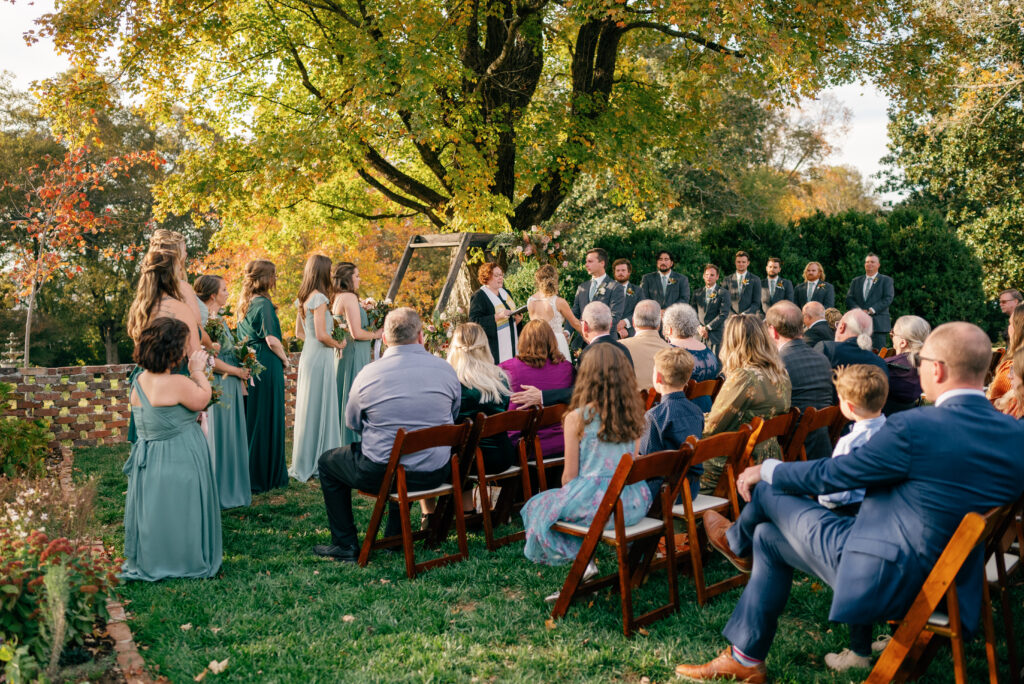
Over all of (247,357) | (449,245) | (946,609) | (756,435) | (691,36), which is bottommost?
(946,609)

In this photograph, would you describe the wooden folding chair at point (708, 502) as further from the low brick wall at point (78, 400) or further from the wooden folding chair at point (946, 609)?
the low brick wall at point (78, 400)

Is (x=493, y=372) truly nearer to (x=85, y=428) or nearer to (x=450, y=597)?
(x=450, y=597)

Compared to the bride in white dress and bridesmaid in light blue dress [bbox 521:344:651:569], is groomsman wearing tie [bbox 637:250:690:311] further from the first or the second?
bridesmaid in light blue dress [bbox 521:344:651:569]

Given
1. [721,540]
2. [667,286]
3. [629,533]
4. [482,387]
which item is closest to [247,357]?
[482,387]

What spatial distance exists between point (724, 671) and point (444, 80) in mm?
11129

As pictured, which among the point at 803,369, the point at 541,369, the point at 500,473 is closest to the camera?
the point at 500,473

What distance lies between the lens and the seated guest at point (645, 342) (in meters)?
6.73

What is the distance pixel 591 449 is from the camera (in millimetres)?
4484

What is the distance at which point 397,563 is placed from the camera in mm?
5297

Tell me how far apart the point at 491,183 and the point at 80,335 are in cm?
1967

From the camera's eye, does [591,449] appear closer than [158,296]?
Yes

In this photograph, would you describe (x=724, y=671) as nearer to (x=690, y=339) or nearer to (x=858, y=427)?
(x=858, y=427)

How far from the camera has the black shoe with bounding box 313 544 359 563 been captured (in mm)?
5383

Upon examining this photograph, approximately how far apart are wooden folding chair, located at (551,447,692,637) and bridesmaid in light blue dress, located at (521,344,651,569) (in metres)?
0.08
